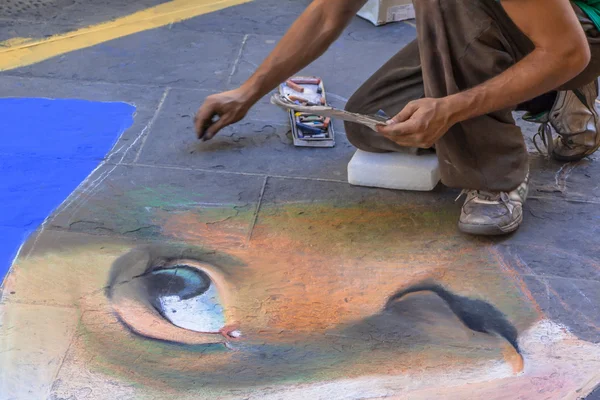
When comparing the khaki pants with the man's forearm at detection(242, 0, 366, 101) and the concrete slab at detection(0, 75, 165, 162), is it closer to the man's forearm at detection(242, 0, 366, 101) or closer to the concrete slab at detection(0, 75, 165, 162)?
the man's forearm at detection(242, 0, 366, 101)

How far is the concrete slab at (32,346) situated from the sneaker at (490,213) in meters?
1.21

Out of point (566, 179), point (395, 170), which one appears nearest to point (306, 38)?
point (395, 170)

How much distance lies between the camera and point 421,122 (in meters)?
2.06

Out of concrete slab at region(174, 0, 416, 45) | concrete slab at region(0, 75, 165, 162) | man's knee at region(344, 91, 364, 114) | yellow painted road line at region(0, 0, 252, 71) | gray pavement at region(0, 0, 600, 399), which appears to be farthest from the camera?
concrete slab at region(174, 0, 416, 45)

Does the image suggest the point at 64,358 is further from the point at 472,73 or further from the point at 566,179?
the point at 566,179

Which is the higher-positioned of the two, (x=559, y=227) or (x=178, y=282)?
(x=178, y=282)

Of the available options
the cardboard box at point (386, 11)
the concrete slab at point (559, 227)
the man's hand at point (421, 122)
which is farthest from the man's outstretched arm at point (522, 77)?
the cardboard box at point (386, 11)

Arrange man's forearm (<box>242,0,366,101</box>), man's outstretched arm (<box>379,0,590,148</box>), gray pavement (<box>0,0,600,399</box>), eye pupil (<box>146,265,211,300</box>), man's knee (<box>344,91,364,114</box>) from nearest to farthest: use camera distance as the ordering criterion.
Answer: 1. man's outstretched arm (<box>379,0,590,148</box>)
2. eye pupil (<box>146,265,211,300</box>)
3. gray pavement (<box>0,0,600,399</box>)
4. man's forearm (<box>242,0,366,101</box>)
5. man's knee (<box>344,91,364,114</box>)

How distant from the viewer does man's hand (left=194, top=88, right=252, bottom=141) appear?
257 centimetres

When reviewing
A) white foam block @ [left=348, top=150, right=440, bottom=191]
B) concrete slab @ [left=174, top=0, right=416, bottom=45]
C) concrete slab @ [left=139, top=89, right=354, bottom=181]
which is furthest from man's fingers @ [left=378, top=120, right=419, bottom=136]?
concrete slab @ [left=174, top=0, right=416, bottom=45]

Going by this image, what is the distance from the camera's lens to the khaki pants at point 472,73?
213cm

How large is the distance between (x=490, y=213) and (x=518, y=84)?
450 millimetres

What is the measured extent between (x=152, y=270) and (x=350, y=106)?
3.04 ft

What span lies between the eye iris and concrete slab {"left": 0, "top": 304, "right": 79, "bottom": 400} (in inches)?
9.1
